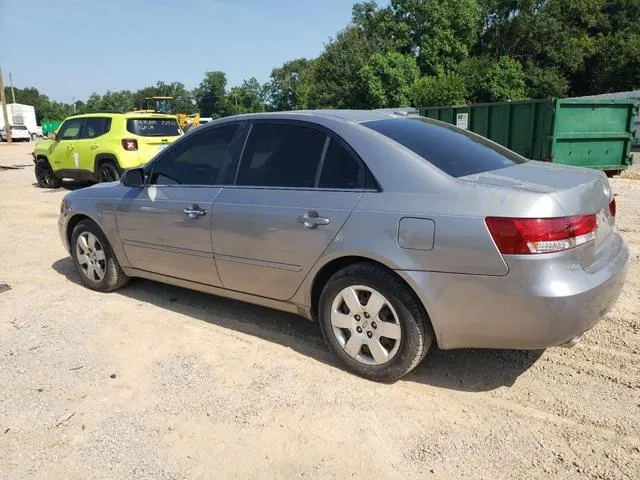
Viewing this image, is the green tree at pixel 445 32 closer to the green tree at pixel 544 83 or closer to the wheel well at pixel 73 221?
the green tree at pixel 544 83

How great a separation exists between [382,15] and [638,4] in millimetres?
23900

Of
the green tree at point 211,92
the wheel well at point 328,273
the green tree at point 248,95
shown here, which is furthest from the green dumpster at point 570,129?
the green tree at point 211,92

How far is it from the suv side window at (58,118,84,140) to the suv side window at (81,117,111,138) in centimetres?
28

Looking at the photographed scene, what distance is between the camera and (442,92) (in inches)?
1544

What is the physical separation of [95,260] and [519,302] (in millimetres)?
3902

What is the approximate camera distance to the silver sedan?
8.73ft

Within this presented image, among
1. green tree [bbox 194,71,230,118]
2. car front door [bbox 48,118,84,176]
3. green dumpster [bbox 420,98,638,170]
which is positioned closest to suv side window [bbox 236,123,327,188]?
green dumpster [bbox 420,98,638,170]

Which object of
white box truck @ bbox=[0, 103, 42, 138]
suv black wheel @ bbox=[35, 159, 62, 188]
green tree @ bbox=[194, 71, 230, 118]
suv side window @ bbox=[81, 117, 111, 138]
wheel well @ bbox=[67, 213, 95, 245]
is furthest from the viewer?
green tree @ bbox=[194, 71, 230, 118]

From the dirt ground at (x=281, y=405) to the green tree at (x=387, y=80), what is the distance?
139 ft

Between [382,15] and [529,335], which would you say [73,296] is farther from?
[382,15]

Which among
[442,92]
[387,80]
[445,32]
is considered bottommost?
[442,92]

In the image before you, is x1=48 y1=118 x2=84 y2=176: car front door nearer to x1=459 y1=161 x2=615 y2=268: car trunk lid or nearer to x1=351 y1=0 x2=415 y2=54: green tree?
x1=459 y1=161 x2=615 y2=268: car trunk lid

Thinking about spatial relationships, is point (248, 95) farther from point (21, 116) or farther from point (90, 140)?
point (90, 140)

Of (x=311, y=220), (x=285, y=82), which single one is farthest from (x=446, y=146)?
(x=285, y=82)
